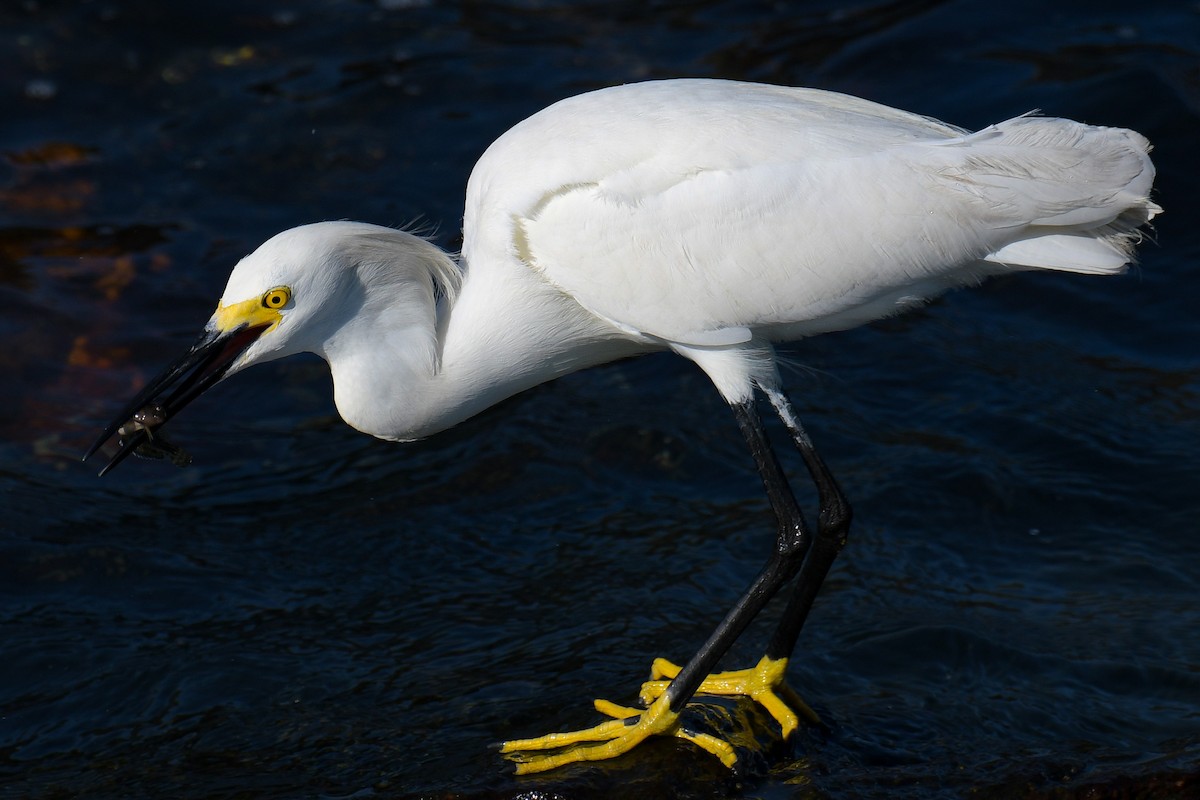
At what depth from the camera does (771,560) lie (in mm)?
5484

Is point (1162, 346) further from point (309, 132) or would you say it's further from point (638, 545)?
point (309, 132)

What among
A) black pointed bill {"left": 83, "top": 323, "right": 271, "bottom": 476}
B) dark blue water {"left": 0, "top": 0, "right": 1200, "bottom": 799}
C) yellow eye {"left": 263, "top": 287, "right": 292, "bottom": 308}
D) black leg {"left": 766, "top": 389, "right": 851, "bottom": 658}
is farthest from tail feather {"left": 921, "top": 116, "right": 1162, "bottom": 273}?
black pointed bill {"left": 83, "top": 323, "right": 271, "bottom": 476}

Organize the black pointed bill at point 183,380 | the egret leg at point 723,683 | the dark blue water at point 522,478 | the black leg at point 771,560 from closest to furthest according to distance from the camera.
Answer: the black pointed bill at point 183,380
the egret leg at point 723,683
the black leg at point 771,560
the dark blue water at point 522,478

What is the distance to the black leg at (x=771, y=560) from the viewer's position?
5215mm

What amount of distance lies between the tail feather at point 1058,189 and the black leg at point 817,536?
3.29ft

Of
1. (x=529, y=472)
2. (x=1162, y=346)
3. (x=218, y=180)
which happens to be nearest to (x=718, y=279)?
(x=529, y=472)

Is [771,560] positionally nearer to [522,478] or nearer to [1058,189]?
[1058,189]

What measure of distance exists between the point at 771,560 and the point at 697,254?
4.26ft

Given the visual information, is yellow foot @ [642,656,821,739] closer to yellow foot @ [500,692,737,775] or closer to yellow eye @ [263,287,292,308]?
yellow foot @ [500,692,737,775]

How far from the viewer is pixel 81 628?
246 inches

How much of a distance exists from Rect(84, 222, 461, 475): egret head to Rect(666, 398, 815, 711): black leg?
1.40m

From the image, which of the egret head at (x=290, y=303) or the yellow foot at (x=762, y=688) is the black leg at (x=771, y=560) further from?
the egret head at (x=290, y=303)

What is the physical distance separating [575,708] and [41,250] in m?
6.39

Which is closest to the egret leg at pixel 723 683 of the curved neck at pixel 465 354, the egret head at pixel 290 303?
the curved neck at pixel 465 354
